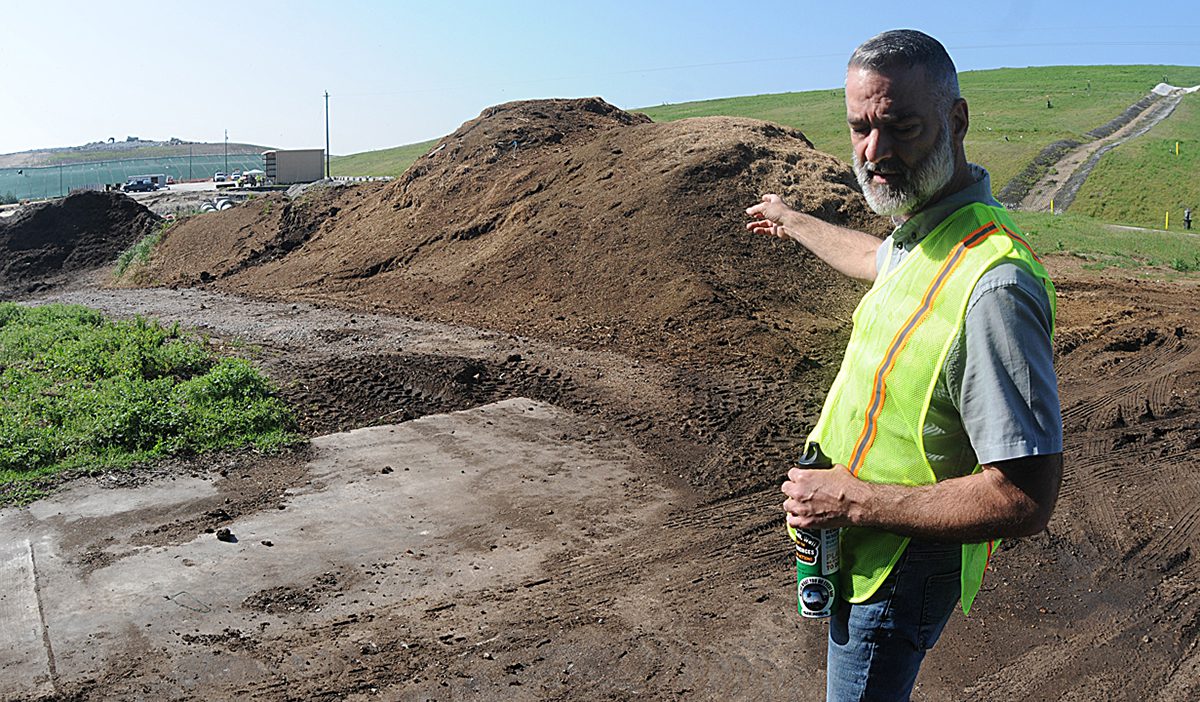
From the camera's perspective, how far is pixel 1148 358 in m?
10.7

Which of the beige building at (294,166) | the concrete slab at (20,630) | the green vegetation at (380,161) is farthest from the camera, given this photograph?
the green vegetation at (380,161)

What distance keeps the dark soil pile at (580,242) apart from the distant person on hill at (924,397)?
8.24m

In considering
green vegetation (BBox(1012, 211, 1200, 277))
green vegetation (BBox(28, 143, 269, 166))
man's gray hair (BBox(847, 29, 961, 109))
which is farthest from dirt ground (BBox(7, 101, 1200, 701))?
green vegetation (BBox(28, 143, 269, 166))

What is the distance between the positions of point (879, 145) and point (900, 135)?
49 millimetres

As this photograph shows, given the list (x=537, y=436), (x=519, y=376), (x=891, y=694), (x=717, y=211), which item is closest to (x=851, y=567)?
(x=891, y=694)

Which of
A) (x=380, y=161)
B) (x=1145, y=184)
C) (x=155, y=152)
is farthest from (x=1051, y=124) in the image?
(x=155, y=152)

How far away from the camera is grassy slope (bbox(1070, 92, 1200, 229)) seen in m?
39.0

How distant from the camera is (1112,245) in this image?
21672 mm

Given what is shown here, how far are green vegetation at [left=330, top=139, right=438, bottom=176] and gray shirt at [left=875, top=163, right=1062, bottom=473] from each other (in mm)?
68277

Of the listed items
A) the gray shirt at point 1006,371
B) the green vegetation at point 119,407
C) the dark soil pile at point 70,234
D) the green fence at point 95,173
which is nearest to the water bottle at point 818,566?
the gray shirt at point 1006,371

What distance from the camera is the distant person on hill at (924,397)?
6.63ft

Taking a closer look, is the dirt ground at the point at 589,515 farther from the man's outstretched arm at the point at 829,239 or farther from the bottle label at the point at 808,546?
the bottle label at the point at 808,546

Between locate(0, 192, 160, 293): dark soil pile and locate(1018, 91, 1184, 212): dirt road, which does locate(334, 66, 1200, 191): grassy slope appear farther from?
locate(0, 192, 160, 293): dark soil pile

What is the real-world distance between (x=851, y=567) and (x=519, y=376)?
7.70 m
